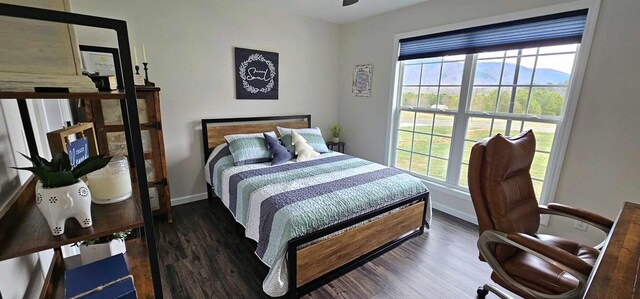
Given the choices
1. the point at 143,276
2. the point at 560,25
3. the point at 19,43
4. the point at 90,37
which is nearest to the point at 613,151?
the point at 560,25

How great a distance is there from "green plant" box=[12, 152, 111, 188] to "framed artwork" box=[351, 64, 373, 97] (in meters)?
3.40

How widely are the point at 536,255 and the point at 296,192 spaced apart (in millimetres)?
1482

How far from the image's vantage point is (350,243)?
199 cm

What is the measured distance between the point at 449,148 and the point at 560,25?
144 centimetres

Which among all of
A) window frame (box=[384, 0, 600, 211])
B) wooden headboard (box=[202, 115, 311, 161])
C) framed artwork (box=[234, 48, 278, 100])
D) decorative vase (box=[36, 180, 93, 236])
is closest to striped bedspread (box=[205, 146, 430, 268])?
wooden headboard (box=[202, 115, 311, 161])

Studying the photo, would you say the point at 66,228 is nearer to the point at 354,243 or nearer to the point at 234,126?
the point at 354,243

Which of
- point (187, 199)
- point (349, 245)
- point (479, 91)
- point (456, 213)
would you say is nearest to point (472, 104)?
point (479, 91)

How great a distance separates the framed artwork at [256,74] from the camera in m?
3.26

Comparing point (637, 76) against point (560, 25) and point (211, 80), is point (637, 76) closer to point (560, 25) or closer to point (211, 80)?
point (560, 25)

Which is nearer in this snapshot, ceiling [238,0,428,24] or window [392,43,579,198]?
window [392,43,579,198]

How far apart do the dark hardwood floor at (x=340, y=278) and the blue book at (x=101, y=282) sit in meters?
0.98

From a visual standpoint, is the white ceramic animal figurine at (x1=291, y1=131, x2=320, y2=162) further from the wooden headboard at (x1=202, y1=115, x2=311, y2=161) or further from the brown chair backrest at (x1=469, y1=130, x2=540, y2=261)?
the brown chair backrest at (x1=469, y1=130, x2=540, y2=261)

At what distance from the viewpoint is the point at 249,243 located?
2.41 metres

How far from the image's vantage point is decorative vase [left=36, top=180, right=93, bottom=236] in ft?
2.33
